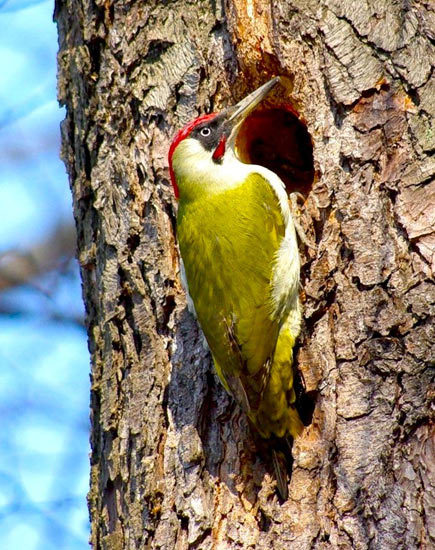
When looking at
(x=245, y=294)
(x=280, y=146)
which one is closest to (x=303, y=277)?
(x=245, y=294)

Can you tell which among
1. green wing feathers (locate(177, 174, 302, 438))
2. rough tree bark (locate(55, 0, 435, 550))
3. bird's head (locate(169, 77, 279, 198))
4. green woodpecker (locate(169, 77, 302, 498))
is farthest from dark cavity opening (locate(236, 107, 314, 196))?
rough tree bark (locate(55, 0, 435, 550))

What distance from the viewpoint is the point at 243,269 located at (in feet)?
14.3

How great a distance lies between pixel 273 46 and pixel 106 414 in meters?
1.93

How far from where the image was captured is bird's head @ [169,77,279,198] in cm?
433

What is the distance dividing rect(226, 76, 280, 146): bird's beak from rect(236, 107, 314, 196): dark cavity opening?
0.38 m

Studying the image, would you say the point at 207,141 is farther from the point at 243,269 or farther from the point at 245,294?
the point at 245,294

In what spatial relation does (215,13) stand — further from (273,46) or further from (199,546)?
(199,546)

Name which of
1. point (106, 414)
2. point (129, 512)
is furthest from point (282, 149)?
point (129, 512)

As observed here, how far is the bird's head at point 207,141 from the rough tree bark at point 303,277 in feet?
0.26

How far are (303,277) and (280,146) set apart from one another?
124 centimetres

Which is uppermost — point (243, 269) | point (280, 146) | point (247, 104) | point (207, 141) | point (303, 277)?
point (280, 146)

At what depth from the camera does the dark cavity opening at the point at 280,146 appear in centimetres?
502

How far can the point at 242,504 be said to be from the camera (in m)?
3.74

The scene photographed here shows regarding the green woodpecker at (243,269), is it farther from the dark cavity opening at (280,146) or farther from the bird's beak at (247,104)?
the dark cavity opening at (280,146)
